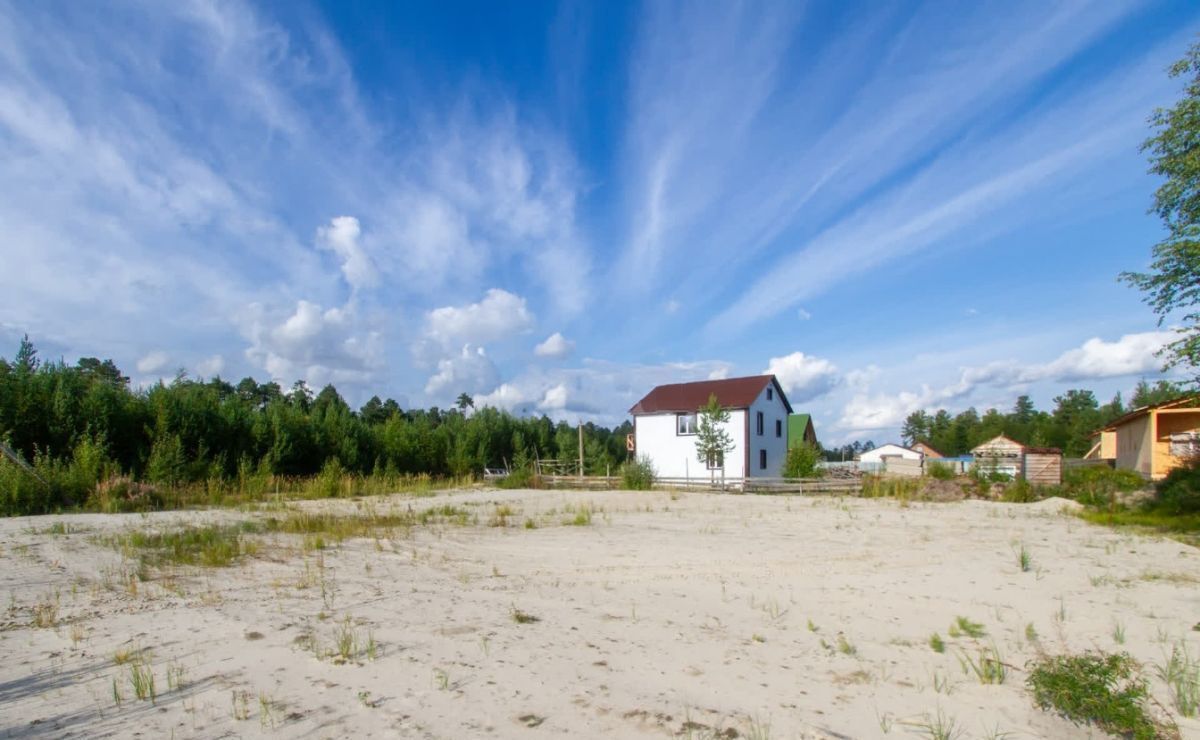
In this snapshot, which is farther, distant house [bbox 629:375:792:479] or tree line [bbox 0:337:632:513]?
distant house [bbox 629:375:792:479]

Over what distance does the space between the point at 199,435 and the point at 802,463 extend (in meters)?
25.5

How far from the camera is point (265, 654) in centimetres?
476

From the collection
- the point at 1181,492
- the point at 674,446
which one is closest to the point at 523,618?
the point at 1181,492

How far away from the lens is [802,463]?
28.7 metres

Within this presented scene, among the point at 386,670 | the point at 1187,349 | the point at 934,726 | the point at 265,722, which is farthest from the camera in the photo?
the point at 1187,349

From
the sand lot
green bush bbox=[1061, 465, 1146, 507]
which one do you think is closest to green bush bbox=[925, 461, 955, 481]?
green bush bbox=[1061, 465, 1146, 507]

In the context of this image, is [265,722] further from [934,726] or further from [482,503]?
[482,503]

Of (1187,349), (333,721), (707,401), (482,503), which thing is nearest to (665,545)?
(333,721)

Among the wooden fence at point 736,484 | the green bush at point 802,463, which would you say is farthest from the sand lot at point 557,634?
the green bush at point 802,463

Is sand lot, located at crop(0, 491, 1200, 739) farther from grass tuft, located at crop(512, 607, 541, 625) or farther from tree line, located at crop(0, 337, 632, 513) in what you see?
tree line, located at crop(0, 337, 632, 513)

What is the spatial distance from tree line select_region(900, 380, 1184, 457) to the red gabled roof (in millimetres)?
52343

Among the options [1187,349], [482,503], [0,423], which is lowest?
[482,503]

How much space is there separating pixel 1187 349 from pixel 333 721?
1638 cm

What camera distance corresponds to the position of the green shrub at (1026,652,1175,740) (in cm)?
396
